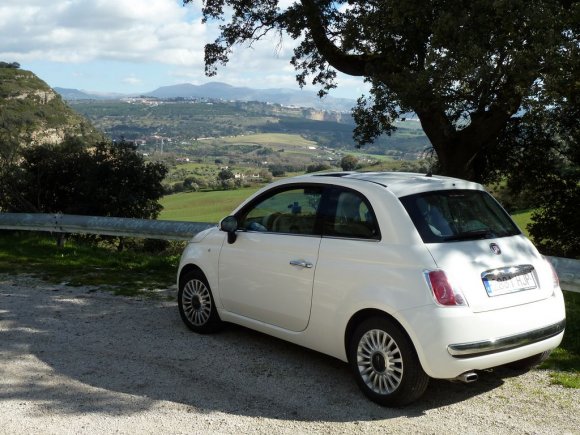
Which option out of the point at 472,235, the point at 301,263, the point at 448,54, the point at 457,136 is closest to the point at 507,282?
the point at 472,235

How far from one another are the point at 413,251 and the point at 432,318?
0.51m

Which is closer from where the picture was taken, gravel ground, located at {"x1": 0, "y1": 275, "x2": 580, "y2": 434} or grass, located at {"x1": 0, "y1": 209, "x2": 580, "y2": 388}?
gravel ground, located at {"x1": 0, "y1": 275, "x2": 580, "y2": 434}

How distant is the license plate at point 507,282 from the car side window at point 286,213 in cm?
150

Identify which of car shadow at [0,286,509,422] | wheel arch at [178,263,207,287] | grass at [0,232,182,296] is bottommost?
grass at [0,232,182,296]

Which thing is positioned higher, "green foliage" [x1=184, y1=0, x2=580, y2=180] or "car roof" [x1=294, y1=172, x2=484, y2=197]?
"green foliage" [x1=184, y1=0, x2=580, y2=180]

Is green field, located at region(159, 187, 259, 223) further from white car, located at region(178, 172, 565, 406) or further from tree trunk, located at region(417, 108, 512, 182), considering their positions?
white car, located at region(178, 172, 565, 406)

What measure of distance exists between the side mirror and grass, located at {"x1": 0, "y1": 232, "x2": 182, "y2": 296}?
289 centimetres

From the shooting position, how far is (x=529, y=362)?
203 inches

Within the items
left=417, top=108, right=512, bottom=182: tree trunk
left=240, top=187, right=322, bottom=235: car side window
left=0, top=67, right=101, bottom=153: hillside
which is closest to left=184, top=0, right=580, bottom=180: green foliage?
left=417, top=108, right=512, bottom=182: tree trunk

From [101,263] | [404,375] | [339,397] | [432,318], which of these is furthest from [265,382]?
[101,263]

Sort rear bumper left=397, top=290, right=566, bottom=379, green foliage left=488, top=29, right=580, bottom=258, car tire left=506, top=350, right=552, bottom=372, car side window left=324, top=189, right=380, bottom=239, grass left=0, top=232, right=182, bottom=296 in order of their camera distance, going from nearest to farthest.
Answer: rear bumper left=397, top=290, right=566, bottom=379
car side window left=324, top=189, right=380, bottom=239
car tire left=506, top=350, right=552, bottom=372
grass left=0, top=232, right=182, bottom=296
green foliage left=488, top=29, right=580, bottom=258

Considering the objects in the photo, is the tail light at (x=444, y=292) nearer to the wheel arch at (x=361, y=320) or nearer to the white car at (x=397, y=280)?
the white car at (x=397, y=280)

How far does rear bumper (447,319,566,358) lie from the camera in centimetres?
425

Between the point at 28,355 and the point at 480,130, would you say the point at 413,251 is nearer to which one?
the point at 28,355
